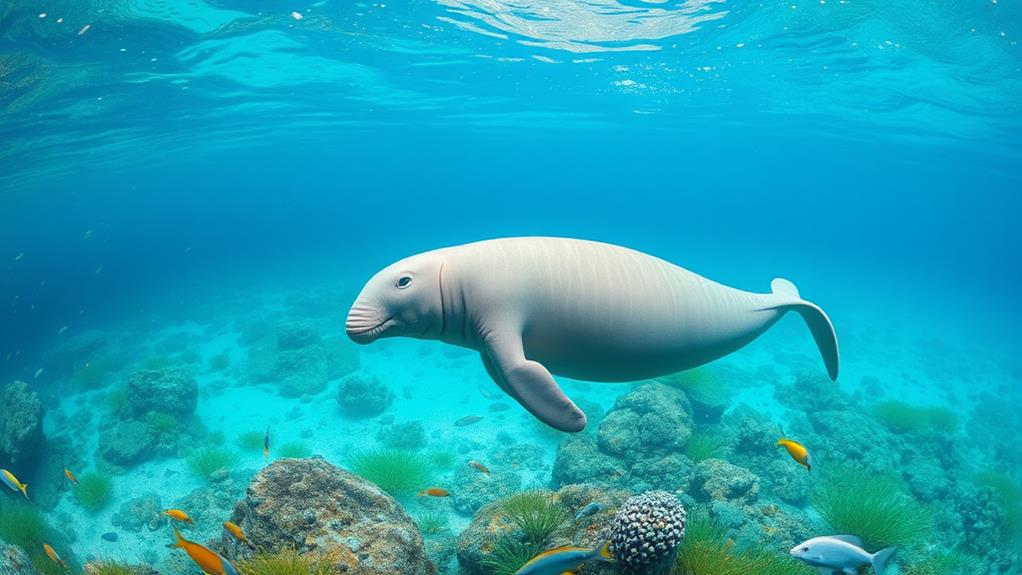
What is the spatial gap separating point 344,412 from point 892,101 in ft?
83.7

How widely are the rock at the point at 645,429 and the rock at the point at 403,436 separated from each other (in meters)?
5.06

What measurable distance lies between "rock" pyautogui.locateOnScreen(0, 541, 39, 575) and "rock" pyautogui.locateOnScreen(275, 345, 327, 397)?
963cm

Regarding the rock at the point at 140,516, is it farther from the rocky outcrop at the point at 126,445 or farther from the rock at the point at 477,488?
the rock at the point at 477,488

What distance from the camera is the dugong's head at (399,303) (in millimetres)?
2451

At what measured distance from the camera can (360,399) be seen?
13172 millimetres

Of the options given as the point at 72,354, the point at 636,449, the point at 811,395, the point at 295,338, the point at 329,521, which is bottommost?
the point at 72,354

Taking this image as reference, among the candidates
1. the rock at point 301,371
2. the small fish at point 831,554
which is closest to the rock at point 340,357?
the rock at point 301,371

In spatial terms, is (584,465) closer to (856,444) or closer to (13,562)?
(856,444)

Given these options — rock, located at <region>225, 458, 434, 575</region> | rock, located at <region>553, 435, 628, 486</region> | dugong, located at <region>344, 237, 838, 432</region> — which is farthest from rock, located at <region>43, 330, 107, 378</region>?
dugong, located at <region>344, 237, 838, 432</region>

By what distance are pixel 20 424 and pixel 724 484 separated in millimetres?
13841

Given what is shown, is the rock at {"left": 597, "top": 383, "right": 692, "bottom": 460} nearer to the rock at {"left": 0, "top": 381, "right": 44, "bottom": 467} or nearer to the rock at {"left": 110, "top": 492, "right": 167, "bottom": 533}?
the rock at {"left": 110, "top": 492, "right": 167, "bottom": 533}

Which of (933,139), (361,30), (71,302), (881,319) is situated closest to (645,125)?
(933,139)

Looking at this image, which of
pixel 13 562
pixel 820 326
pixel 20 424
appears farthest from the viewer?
pixel 20 424

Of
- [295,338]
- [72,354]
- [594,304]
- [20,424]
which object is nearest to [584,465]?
[594,304]
